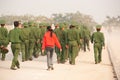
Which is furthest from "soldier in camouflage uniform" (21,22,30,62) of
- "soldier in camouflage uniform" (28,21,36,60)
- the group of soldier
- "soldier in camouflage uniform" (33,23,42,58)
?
"soldier in camouflage uniform" (33,23,42,58)

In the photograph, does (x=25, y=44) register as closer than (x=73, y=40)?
No

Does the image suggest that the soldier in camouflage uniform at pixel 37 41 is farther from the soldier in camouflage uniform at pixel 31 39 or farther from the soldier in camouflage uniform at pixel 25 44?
→ the soldier in camouflage uniform at pixel 25 44

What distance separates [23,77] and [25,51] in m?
7.51

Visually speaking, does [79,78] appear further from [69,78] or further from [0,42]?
[0,42]

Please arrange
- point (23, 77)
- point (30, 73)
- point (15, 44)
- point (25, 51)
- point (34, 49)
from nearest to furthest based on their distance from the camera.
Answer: point (23, 77) → point (30, 73) → point (15, 44) → point (25, 51) → point (34, 49)

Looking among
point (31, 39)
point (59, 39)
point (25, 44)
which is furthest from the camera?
point (31, 39)

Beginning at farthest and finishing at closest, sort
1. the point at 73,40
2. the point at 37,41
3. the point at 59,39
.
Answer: the point at 37,41 < the point at 59,39 < the point at 73,40

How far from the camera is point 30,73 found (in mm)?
17703

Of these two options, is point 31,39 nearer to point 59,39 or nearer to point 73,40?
point 59,39

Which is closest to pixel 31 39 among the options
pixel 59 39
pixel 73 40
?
pixel 59 39

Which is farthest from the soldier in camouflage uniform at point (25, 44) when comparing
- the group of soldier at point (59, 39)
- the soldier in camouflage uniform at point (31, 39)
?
the soldier in camouflage uniform at point (31, 39)

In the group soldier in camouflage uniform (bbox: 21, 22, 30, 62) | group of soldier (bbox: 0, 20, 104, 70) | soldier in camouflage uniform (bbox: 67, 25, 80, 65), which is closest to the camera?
soldier in camouflage uniform (bbox: 67, 25, 80, 65)

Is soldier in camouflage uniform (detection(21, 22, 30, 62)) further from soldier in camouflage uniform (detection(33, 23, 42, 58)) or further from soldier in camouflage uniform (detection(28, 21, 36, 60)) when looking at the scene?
soldier in camouflage uniform (detection(33, 23, 42, 58))

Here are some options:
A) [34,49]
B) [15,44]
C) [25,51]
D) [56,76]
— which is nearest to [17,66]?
[15,44]
